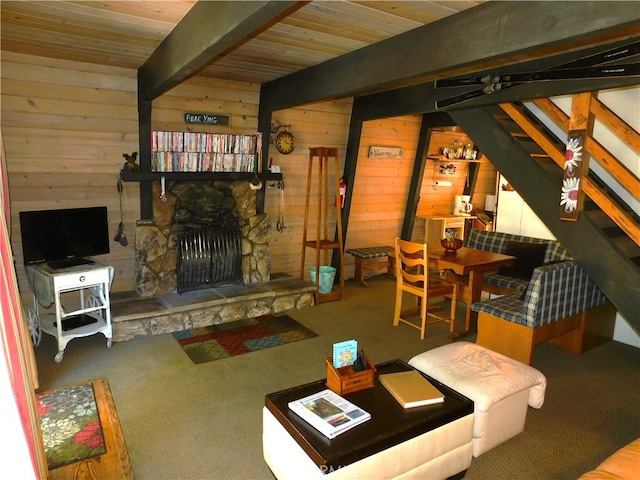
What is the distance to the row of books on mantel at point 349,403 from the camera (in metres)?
1.92

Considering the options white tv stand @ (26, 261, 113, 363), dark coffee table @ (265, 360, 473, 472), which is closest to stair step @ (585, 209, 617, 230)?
dark coffee table @ (265, 360, 473, 472)

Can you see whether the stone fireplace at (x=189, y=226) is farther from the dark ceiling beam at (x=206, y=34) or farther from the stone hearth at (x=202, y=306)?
the dark ceiling beam at (x=206, y=34)

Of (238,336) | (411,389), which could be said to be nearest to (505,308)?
(411,389)

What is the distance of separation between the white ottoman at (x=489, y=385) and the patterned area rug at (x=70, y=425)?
6.20 feet

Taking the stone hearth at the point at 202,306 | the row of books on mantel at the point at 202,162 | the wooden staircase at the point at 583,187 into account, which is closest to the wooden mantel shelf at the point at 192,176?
the row of books on mantel at the point at 202,162

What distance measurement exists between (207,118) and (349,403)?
131 inches

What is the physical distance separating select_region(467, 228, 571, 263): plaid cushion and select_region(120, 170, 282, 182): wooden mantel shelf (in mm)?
2504

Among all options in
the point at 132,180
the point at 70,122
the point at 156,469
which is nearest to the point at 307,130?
the point at 132,180

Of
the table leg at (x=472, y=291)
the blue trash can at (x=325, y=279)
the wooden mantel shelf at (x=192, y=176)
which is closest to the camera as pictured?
the wooden mantel shelf at (x=192, y=176)

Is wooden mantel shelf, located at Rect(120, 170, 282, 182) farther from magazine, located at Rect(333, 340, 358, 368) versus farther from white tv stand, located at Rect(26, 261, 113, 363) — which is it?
magazine, located at Rect(333, 340, 358, 368)

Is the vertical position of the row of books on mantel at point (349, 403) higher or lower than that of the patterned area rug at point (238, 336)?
higher

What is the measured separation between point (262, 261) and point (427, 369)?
2.65m

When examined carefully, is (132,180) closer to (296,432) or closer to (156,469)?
(156,469)

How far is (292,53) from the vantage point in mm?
3244
